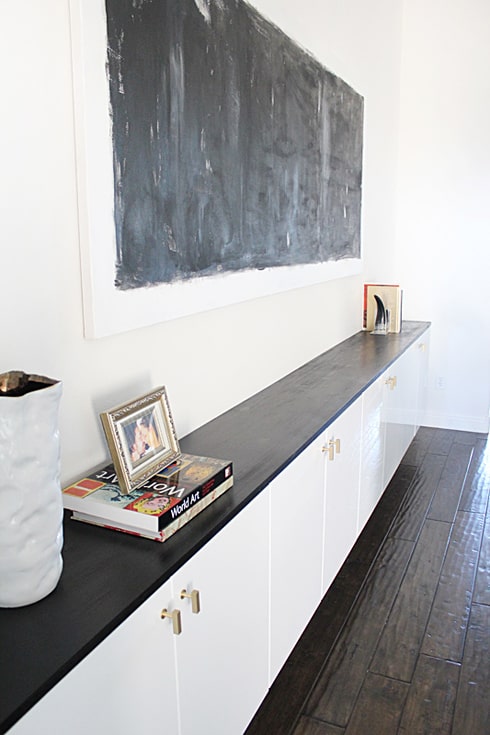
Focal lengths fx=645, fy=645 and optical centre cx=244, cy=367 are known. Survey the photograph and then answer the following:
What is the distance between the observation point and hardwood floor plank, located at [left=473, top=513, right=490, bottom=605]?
7.95 ft

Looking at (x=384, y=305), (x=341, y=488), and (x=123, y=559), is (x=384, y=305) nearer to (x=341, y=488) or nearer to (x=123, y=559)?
(x=341, y=488)

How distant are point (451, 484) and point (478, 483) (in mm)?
155

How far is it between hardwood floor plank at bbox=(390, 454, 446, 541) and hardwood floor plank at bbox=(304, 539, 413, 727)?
169 millimetres

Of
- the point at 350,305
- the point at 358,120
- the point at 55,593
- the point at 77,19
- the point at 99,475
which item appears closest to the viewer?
the point at 55,593

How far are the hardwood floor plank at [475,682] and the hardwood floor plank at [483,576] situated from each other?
8 centimetres

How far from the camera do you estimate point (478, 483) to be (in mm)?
3539

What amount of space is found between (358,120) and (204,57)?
176 centimetres

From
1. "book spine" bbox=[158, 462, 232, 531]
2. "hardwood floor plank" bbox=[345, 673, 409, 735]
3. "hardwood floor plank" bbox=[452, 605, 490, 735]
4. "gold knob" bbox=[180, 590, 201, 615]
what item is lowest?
"hardwood floor plank" bbox=[345, 673, 409, 735]

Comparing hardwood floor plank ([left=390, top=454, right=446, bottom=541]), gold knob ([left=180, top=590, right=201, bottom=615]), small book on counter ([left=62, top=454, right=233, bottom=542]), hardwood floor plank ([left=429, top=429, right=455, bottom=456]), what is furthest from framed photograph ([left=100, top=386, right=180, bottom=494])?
hardwood floor plank ([left=429, top=429, right=455, bottom=456])

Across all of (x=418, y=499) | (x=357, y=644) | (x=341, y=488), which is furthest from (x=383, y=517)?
(x=357, y=644)

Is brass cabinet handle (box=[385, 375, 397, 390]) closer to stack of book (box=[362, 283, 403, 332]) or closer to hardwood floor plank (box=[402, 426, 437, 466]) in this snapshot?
stack of book (box=[362, 283, 403, 332])

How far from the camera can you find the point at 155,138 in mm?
1612

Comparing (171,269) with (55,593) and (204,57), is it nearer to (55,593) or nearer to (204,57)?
(204,57)

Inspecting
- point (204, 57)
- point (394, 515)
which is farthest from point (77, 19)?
point (394, 515)
